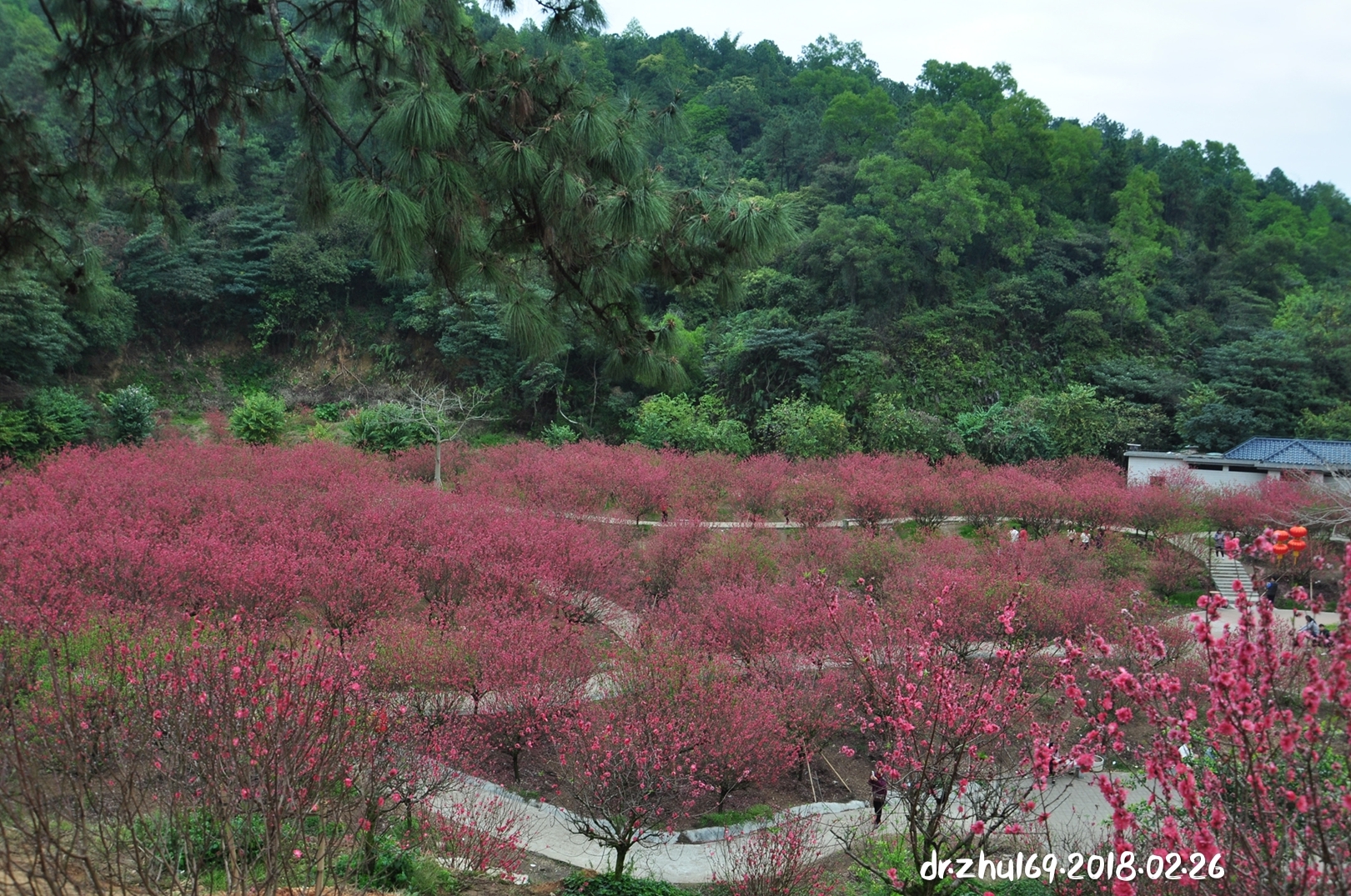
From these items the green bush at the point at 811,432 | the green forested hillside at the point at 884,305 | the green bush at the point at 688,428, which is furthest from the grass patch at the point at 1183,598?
the green bush at the point at 688,428

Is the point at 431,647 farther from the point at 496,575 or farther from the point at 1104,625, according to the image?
the point at 1104,625

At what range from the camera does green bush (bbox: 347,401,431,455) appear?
24.0 meters

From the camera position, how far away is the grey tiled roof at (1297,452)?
2016 centimetres

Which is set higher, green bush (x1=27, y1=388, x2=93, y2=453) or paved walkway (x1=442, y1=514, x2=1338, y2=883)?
green bush (x1=27, y1=388, x2=93, y2=453)

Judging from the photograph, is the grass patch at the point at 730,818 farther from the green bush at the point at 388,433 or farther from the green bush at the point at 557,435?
the green bush at the point at 557,435

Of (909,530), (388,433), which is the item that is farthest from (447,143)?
(388,433)

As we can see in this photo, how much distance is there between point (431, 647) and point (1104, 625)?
8.53m

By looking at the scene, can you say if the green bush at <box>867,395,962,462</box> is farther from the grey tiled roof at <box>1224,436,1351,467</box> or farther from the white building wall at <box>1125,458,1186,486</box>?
the grey tiled roof at <box>1224,436,1351,467</box>

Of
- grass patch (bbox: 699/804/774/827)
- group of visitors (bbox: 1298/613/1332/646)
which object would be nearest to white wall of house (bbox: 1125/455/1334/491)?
grass patch (bbox: 699/804/774/827)

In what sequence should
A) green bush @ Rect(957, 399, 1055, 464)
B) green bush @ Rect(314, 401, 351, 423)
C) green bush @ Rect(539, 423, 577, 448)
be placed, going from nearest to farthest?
green bush @ Rect(957, 399, 1055, 464)
green bush @ Rect(539, 423, 577, 448)
green bush @ Rect(314, 401, 351, 423)

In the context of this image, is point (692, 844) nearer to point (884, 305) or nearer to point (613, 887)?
point (613, 887)

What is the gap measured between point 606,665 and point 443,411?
623 inches

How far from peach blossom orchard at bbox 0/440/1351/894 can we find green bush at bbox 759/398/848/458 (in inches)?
137

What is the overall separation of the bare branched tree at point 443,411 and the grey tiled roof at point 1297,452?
1927 cm
